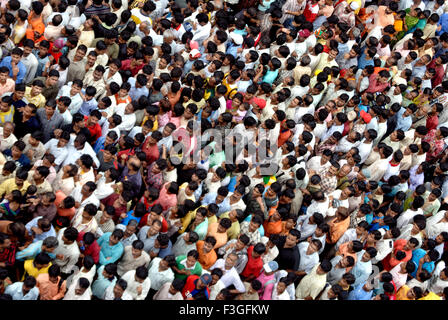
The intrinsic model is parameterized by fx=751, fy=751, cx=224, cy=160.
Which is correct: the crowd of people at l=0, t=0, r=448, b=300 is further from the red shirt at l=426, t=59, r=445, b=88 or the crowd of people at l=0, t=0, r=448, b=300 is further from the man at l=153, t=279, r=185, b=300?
the red shirt at l=426, t=59, r=445, b=88

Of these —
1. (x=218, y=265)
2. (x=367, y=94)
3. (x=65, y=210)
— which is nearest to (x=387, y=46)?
(x=367, y=94)

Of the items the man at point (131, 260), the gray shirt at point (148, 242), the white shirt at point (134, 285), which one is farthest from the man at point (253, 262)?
the white shirt at point (134, 285)

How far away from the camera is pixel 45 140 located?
12789 mm

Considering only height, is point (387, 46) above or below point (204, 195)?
above

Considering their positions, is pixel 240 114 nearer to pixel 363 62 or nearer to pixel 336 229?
pixel 336 229

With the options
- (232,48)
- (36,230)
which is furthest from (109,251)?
(232,48)

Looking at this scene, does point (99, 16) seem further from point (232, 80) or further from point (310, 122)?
point (310, 122)

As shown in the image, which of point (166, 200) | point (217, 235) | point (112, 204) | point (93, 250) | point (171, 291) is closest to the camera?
point (171, 291)

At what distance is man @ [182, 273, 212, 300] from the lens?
11680mm

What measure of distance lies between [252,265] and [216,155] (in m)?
2.34

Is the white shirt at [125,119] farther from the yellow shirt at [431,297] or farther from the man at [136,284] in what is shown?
the yellow shirt at [431,297]

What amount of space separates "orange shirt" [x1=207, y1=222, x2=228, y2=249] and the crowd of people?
36 millimetres

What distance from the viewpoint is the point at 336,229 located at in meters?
13.5

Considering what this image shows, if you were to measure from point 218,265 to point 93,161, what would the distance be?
270 centimetres
